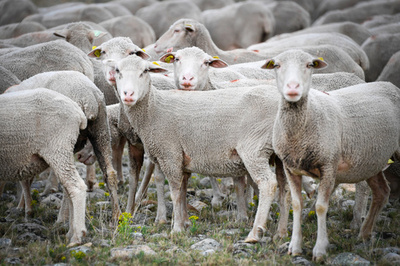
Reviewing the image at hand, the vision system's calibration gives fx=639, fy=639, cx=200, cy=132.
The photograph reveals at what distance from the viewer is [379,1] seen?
856 inches

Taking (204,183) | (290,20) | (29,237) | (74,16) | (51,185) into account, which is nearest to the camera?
(29,237)

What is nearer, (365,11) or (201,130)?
(201,130)

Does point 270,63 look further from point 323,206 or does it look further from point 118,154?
point 118,154

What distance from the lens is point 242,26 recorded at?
17.6m

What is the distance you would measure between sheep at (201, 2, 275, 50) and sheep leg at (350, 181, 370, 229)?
10.5 metres

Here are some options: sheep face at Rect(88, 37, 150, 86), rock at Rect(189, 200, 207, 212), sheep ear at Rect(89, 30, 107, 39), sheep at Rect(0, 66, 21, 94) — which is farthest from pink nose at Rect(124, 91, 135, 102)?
sheep ear at Rect(89, 30, 107, 39)

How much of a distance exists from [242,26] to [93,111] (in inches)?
434

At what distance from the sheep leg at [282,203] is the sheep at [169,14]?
11969mm

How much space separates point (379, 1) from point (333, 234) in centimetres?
1670

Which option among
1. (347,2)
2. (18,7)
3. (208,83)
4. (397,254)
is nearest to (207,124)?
(208,83)

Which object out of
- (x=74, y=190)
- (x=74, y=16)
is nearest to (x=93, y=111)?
(x=74, y=190)

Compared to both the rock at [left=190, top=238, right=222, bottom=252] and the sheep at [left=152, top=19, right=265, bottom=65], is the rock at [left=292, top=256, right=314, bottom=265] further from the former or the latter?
the sheep at [left=152, top=19, right=265, bottom=65]

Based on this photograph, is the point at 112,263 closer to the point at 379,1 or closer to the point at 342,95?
the point at 342,95

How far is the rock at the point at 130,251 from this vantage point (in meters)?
5.80
